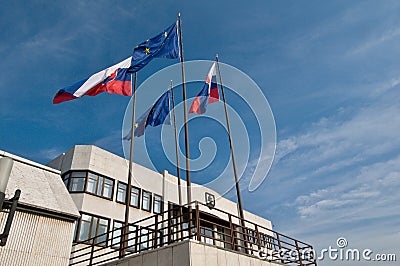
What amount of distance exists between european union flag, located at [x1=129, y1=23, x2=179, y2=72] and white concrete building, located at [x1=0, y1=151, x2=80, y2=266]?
7375 mm

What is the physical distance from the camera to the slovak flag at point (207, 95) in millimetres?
19766

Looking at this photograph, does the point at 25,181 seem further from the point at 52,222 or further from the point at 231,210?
the point at 231,210

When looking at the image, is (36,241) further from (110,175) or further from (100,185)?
(110,175)

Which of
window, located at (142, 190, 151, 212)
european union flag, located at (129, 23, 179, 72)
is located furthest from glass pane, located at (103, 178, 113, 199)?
european union flag, located at (129, 23, 179, 72)

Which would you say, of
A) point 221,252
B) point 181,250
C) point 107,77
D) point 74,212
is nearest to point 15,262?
point 74,212

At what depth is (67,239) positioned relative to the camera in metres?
13.7

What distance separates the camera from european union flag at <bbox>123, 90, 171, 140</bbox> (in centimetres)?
1966

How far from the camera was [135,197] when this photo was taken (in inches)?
995

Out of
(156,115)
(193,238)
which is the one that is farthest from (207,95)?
(193,238)

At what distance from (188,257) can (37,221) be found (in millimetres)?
7403

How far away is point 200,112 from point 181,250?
441 inches

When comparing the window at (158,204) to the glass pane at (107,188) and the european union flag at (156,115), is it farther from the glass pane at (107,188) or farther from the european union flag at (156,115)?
the european union flag at (156,115)

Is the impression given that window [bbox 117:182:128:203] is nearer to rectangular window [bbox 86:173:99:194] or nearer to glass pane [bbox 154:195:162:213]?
rectangular window [bbox 86:173:99:194]

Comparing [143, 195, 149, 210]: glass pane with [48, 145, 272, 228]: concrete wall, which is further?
[143, 195, 149, 210]: glass pane
